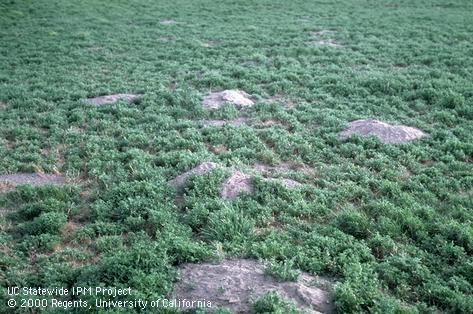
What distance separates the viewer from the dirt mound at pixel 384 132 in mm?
11172

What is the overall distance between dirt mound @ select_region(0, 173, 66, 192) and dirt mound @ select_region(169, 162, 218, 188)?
2.68 m

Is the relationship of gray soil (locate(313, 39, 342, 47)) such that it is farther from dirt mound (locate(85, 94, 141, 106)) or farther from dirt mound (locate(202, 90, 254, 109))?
dirt mound (locate(85, 94, 141, 106))

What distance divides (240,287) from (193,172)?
3.63 meters

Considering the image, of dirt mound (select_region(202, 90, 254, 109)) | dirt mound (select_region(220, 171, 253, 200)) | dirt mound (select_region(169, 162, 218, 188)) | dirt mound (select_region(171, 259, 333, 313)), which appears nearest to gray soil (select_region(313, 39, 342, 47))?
dirt mound (select_region(202, 90, 254, 109))

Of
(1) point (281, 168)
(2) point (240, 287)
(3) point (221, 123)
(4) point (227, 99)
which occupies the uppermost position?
(4) point (227, 99)

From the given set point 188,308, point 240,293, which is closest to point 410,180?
point 240,293

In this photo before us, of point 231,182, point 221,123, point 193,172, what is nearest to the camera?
point 231,182

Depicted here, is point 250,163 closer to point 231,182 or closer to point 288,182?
point 288,182

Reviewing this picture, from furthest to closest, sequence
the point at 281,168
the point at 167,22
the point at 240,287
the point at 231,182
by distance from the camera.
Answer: the point at 167,22
the point at 281,168
the point at 231,182
the point at 240,287

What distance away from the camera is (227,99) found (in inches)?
565

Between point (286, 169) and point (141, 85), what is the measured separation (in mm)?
8307

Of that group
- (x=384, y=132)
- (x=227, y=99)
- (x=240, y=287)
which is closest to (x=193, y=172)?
(x=240, y=287)

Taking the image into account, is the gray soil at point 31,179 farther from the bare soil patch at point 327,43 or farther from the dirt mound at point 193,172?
the bare soil patch at point 327,43

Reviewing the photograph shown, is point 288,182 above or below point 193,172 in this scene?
below
